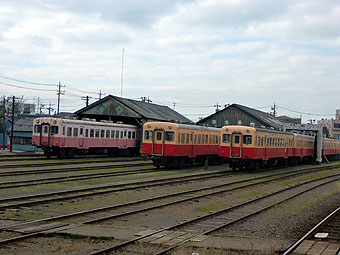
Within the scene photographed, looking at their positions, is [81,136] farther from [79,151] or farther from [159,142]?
[159,142]

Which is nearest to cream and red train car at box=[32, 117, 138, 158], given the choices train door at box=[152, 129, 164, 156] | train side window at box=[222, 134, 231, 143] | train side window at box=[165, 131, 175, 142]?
train door at box=[152, 129, 164, 156]

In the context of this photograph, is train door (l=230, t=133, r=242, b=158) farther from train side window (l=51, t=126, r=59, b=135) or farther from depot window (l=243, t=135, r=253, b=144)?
train side window (l=51, t=126, r=59, b=135)

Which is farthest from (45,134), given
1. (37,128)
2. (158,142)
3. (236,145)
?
(236,145)

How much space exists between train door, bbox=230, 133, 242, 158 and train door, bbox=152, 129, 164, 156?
180 inches

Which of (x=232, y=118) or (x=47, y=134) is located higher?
(x=232, y=118)

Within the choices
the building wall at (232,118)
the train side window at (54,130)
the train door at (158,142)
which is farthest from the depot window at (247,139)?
the building wall at (232,118)

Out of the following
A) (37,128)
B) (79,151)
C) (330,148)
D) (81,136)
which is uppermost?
(37,128)

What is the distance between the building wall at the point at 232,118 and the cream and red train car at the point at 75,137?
63.6 ft

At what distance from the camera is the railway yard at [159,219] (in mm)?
8180

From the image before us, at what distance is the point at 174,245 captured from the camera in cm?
820

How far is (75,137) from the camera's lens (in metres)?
31.6

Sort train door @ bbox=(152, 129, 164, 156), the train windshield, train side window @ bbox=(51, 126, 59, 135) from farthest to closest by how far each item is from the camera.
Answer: train side window @ bbox=(51, 126, 59, 135)
the train windshield
train door @ bbox=(152, 129, 164, 156)

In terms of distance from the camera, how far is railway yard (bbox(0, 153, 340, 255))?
818cm

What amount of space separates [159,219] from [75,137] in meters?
21.7
